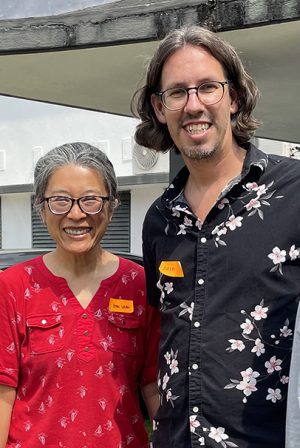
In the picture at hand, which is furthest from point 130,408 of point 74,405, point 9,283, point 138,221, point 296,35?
point 138,221

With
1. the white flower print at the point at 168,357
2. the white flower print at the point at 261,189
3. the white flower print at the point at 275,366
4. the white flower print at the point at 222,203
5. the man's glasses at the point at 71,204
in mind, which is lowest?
the white flower print at the point at 168,357

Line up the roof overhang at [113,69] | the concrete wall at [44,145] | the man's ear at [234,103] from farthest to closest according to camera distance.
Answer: the concrete wall at [44,145] → the roof overhang at [113,69] → the man's ear at [234,103]

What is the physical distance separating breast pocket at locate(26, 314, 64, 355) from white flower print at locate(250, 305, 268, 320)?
71 cm

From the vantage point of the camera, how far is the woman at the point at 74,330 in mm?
2246

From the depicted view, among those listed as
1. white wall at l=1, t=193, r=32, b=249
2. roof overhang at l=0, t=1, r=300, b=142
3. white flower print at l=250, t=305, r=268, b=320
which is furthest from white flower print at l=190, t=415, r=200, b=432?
white wall at l=1, t=193, r=32, b=249

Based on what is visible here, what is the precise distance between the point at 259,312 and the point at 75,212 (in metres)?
0.76

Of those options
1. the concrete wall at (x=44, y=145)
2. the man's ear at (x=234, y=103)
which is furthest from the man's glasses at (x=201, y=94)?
the concrete wall at (x=44, y=145)

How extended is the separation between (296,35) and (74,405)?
103 inches

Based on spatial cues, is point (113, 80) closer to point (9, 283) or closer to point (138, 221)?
point (9, 283)

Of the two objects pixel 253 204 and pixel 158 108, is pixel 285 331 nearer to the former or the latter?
pixel 253 204

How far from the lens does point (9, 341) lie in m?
2.27

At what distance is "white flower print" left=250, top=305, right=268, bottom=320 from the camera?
190 centimetres

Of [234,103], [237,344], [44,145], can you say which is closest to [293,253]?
[237,344]

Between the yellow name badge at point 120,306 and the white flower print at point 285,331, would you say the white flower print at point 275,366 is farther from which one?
the yellow name badge at point 120,306
